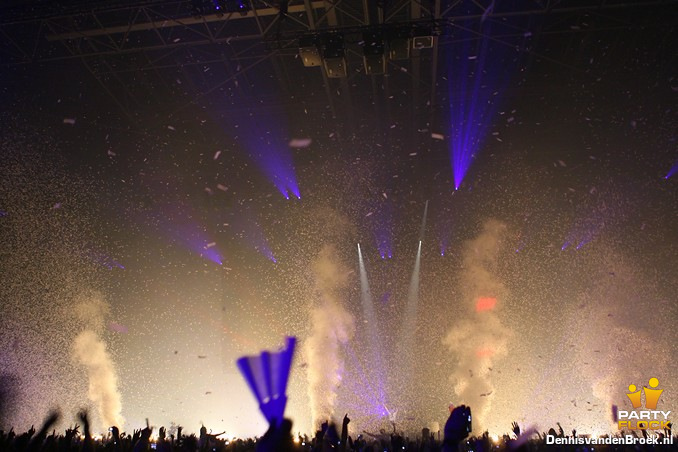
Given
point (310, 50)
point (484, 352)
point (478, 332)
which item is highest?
point (310, 50)

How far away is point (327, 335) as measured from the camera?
1389 centimetres

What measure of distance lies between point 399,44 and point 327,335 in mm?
9641

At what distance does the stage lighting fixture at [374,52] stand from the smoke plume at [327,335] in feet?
23.8

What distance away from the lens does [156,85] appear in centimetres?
999

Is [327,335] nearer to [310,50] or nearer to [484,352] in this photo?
[484,352]

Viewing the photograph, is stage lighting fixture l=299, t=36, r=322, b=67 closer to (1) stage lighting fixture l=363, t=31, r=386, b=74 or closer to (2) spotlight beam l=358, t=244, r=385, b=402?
(1) stage lighting fixture l=363, t=31, r=386, b=74

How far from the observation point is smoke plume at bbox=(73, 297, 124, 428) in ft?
41.7

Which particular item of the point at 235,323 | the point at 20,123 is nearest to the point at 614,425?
the point at 235,323

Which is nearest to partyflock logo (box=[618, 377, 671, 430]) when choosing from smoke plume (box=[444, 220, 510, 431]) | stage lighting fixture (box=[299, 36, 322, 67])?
smoke plume (box=[444, 220, 510, 431])

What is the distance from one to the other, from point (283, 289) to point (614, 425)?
36.3 feet

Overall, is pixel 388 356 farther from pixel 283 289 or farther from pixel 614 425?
pixel 614 425

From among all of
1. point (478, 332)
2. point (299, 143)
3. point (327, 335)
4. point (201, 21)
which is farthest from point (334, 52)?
point (478, 332)

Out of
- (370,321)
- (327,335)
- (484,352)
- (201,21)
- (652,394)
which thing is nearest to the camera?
(201,21)

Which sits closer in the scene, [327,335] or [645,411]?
[645,411]
